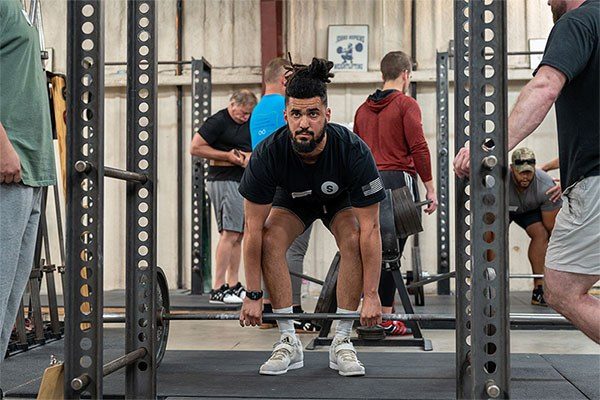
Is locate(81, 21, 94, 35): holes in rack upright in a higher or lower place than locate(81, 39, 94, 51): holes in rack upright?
higher

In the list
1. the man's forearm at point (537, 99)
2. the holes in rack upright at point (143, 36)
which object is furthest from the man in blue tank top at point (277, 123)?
the man's forearm at point (537, 99)

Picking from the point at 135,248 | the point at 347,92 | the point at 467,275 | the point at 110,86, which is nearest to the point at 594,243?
the point at 467,275

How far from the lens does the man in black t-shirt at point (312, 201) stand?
2.94m

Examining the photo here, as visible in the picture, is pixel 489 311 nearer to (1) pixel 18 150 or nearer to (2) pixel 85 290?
(2) pixel 85 290

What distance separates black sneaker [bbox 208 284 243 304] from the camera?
538cm

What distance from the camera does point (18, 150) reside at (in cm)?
222

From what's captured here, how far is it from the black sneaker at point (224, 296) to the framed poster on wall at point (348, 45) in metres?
2.53

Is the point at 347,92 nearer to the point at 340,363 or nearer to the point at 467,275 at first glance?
the point at 340,363

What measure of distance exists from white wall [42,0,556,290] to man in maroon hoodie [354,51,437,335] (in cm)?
279

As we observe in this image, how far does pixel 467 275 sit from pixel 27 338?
2.38m

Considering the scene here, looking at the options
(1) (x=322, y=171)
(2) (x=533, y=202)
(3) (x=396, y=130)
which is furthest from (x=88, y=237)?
(2) (x=533, y=202)

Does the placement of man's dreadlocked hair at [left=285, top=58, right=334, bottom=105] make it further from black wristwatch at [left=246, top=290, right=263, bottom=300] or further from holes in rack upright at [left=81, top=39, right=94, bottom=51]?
holes in rack upright at [left=81, top=39, right=94, bottom=51]

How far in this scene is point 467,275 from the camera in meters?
2.46

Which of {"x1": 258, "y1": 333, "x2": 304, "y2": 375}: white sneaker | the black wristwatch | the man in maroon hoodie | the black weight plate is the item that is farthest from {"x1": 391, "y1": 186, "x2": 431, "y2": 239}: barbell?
the black weight plate
